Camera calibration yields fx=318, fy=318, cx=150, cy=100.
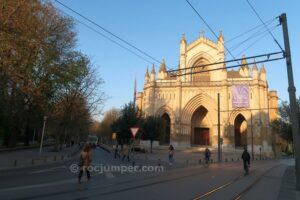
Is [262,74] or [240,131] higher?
[262,74]

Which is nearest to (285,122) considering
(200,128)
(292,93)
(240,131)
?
(292,93)

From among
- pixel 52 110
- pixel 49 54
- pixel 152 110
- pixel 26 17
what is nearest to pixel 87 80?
pixel 52 110

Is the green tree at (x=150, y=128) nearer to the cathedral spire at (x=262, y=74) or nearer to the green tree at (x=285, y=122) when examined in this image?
the green tree at (x=285, y=122)

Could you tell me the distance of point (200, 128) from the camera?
6606 centimetres

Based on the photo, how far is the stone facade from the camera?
192ft

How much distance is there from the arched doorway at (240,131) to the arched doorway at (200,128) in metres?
5.58

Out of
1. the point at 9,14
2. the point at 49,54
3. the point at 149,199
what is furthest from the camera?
the point at 49,54

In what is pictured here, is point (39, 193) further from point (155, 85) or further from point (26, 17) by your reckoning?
point (155, 85)

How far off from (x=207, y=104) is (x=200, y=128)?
632 cm

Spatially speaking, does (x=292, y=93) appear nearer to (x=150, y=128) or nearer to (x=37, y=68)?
(x=37, y=68)

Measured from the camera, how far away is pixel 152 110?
63625 millimetres

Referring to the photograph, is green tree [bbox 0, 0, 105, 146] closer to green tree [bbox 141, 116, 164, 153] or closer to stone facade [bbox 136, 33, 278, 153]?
green tree [bbox 141, 116, 164, 153]

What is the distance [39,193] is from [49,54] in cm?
1970

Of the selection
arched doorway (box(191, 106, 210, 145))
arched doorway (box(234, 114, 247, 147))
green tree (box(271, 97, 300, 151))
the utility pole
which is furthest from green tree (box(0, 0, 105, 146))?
arched doorway (box(234, 114, 247, 147))
